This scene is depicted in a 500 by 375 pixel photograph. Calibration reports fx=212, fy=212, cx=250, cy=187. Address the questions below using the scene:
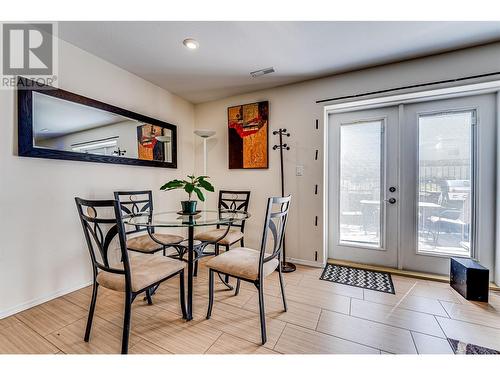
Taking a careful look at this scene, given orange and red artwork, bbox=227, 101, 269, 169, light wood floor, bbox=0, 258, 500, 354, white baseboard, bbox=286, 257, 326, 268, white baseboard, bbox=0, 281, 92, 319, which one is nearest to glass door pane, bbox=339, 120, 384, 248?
white baseboard, bbox=286, 257, 326, 268

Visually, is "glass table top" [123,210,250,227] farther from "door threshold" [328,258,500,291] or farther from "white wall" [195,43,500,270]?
"door threshold" [328,258,500,291]

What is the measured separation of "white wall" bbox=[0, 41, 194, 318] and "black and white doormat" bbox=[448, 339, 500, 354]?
301 cm

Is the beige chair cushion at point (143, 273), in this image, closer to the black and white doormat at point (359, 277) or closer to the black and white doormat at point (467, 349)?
the black and white doormat at point (359, 277)

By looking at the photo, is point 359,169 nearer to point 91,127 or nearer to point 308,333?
point 308,333

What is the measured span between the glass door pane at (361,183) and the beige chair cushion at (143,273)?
7.00 ft

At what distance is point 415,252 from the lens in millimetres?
2402

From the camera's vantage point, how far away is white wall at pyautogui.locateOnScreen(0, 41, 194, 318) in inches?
64.2

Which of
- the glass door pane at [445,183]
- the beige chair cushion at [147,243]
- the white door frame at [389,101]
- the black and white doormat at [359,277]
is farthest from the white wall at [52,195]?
the glass door pane at [445,183]

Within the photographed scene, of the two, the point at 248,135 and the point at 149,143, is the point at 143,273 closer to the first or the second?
the point at 149,143

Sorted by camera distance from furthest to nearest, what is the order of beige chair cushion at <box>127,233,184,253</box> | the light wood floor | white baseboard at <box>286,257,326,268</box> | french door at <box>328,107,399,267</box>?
white baseboard at <box>286,257,326,268</box> → french door at <box>328,107,399,267</box> → beige chair cushion at <box>127,233,184,253</box> → the light wood floor

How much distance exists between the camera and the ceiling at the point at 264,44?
1727 millimetres

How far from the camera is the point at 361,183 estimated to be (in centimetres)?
266

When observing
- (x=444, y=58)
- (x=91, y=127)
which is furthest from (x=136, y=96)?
(x=444, y=58)

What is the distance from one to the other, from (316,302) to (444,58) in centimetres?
263
